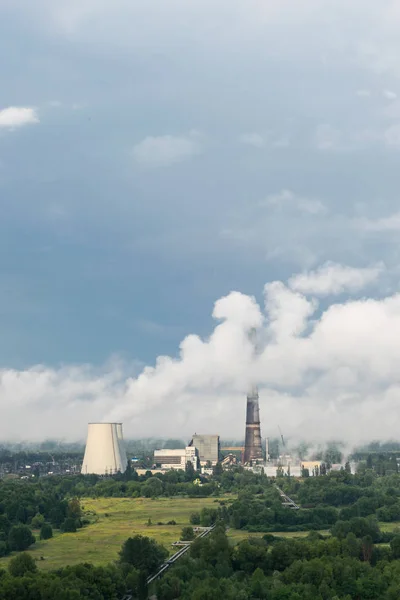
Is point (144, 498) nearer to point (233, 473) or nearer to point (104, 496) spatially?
point (104, 496)

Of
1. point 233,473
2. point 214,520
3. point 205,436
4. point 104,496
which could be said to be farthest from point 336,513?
point 205,436

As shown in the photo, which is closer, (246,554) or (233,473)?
(246,554)

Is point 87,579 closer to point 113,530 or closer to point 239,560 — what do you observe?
point 239,560

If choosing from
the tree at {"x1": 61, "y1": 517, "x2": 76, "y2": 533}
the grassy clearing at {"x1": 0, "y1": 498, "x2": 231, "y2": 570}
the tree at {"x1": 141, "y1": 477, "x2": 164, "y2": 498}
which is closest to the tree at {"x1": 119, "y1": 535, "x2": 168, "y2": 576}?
the grassy clearing at {"x1": 0, "y1": 498, "x2": 231, "y2": 570}

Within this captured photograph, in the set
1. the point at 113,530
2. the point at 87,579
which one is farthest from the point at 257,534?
the point at 87,579

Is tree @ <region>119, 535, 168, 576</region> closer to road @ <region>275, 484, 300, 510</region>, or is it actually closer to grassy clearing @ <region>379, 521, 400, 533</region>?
grassy clearing @ <region>379, 521, 400, 533</region>
